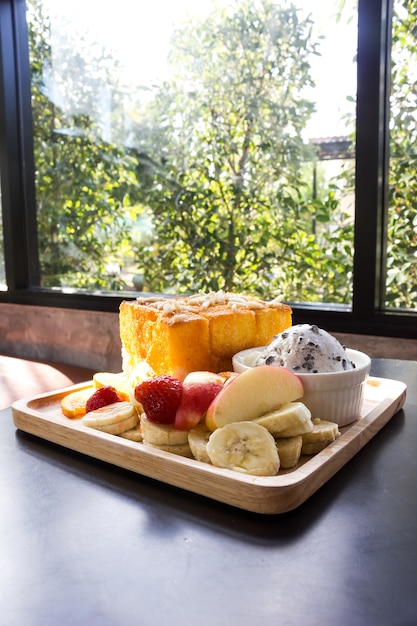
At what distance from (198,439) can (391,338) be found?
5.00 feet

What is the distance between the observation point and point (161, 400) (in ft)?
2.62

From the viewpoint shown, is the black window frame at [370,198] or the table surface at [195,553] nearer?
the table surface at [195,553]

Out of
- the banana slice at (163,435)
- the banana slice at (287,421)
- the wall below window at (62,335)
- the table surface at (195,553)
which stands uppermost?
the banana slice at (287,421)

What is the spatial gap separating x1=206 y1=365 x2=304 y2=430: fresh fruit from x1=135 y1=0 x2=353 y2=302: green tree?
170 centimetres

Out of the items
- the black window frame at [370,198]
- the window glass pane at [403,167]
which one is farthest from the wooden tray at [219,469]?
the window glass pane at [403,167]

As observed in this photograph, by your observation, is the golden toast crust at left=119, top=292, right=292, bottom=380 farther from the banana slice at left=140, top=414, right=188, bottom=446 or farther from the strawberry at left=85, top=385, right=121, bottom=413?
the banana slice at left=140, top=414, right=188, bottom=446

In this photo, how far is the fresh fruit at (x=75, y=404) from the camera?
0.98 meters

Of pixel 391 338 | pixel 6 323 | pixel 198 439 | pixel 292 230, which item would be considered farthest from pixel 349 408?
pixel 6 323

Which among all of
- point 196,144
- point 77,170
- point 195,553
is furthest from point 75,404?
point 77,170

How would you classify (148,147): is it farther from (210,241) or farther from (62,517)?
(62,517)

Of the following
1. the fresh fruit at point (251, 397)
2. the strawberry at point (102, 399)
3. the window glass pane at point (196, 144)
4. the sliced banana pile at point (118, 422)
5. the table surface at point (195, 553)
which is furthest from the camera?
the window glass pane at point (196, 144)

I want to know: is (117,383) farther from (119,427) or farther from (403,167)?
(403,167)

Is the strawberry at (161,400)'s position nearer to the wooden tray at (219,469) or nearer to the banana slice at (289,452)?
the wooden tray at (219,469)

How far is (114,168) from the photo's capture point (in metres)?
3.07
